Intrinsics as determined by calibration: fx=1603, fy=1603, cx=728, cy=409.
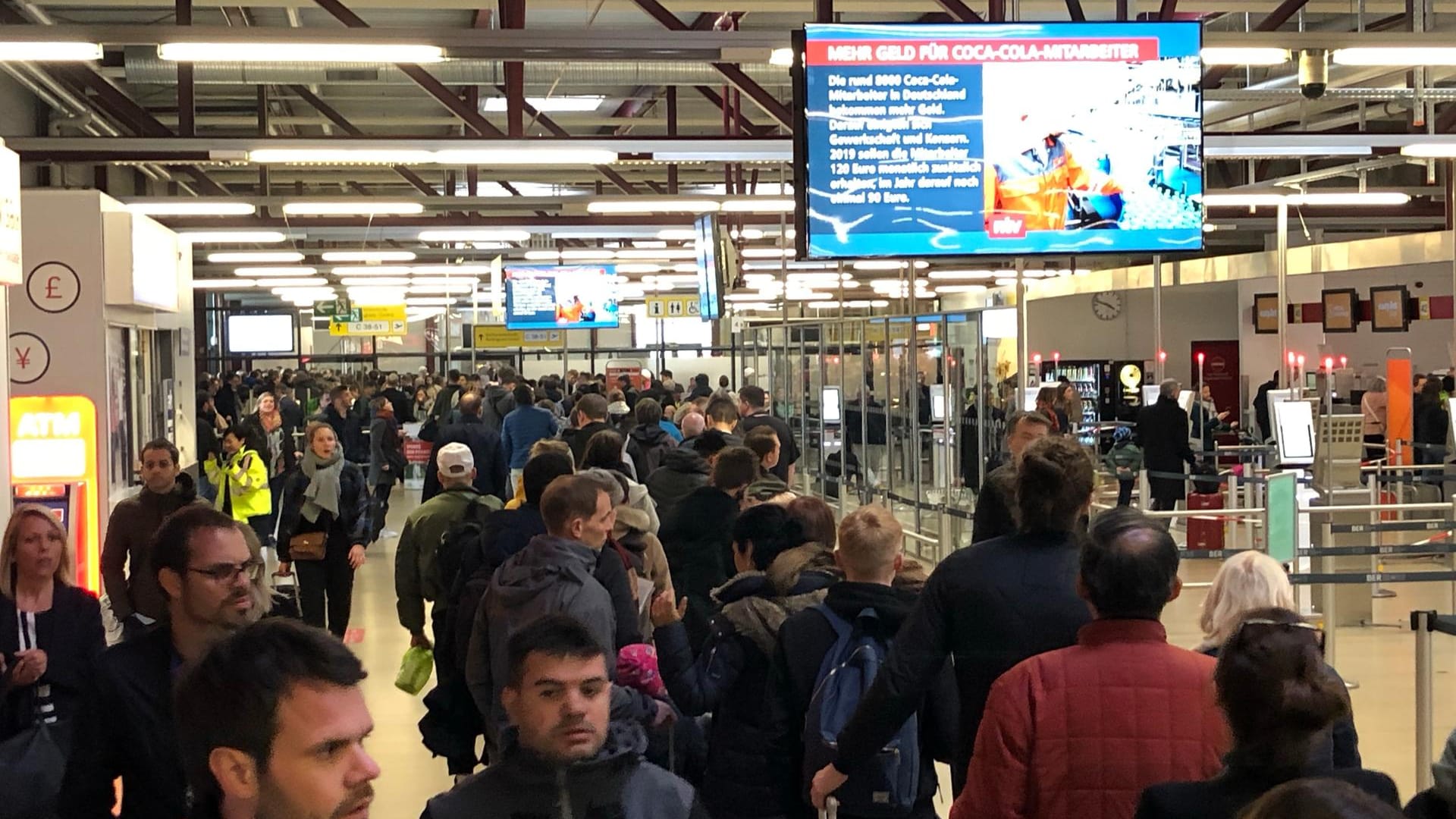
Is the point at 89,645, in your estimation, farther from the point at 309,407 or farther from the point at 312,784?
the point at 309,407

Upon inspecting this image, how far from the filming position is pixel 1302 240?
2552cm

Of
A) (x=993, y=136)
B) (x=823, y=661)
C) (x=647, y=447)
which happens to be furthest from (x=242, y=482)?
(x=823, y=661)

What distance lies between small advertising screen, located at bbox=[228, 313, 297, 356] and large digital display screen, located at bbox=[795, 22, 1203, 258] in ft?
86.4

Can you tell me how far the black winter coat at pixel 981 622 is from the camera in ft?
11.7

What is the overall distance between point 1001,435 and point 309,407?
54.5ft

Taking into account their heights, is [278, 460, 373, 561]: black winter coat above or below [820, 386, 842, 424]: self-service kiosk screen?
below

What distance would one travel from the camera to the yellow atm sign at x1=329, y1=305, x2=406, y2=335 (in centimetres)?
3008

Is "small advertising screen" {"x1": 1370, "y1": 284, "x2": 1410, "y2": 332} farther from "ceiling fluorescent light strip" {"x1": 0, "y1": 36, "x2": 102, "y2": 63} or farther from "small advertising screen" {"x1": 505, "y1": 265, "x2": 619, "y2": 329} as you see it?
"ceiling fluorescent light strip" {"x1": 0, "y1": 36, "x2": 102, "y2": 63}

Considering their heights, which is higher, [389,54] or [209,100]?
[209,100]

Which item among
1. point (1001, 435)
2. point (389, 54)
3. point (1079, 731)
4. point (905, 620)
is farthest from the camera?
point (1001, 435)

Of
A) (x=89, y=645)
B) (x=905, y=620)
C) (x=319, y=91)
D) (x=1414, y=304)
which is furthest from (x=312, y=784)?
(x=1414, y=304)

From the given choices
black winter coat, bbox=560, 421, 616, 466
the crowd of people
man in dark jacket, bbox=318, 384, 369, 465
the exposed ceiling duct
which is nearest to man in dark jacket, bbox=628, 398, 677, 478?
black winter coat, bbox=560, 421, 616, 466

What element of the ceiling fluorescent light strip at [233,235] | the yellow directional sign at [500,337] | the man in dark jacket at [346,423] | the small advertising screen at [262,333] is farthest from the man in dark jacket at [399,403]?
the small advertising screen at [262,333]

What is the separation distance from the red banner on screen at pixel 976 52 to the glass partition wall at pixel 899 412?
451 cm
